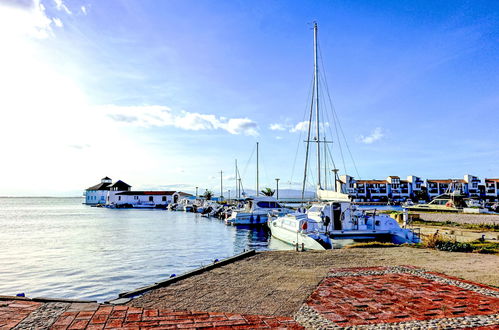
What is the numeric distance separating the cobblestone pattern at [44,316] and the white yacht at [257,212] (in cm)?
3495

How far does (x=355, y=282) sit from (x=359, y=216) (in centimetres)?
1406

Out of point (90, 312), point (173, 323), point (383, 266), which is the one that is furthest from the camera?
point (383, 266)

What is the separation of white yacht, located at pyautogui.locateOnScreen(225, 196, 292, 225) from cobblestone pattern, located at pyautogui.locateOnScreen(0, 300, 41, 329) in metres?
34.9

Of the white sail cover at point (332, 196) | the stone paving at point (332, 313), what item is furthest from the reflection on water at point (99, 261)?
the stone paving at point (332, 313)

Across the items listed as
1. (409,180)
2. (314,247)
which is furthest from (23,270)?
(409,180)

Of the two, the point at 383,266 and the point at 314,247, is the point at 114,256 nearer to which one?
the point at 314,247

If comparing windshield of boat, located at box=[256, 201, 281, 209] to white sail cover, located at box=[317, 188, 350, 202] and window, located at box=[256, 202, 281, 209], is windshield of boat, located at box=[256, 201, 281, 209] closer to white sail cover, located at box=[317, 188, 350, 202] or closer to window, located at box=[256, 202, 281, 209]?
window, located at box=[256, 202, 281, 209]

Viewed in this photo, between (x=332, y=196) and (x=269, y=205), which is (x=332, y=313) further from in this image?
(x=269, y=205)

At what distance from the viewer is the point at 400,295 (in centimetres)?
793

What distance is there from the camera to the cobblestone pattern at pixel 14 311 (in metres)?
6.23

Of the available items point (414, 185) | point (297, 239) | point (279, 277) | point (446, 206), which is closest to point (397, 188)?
point (414, 185)

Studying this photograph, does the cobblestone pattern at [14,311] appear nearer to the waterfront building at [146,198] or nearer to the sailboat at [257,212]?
the sailboat at [257,212]

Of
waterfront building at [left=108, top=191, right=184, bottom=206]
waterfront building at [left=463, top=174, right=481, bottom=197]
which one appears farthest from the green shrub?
waterfront building at [left=463, top=174, right=481, bottom=197]

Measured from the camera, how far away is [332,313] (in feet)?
22.5
